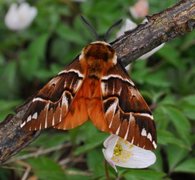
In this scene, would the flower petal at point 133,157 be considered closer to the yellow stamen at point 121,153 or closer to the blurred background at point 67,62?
the yellow stamen at point 121,153

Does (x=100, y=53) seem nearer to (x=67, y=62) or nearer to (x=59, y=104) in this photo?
(x=59, y=104)

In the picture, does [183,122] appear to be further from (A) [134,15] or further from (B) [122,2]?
(B) [122,2]

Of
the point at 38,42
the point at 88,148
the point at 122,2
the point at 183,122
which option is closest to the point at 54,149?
the point at 88,148

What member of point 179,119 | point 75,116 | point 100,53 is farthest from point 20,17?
point 75,116

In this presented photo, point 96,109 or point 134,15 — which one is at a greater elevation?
point 134,15

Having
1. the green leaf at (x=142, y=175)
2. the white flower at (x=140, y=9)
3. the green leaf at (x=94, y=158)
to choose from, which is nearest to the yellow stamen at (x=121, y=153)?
the green leaf at (x=142, y=175)

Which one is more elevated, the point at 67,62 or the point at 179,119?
the point at 67,62
